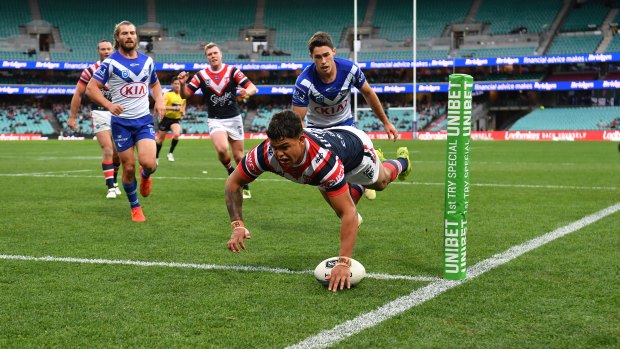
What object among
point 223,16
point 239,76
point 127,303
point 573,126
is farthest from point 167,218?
point 223,16

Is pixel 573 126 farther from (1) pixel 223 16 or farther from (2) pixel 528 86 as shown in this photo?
(1) pixel 223 16

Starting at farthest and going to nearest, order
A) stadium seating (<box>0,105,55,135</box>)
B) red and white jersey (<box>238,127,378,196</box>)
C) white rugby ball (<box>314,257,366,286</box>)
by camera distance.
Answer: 1. stadium seating (<box>0,105,55,135</box>)
2. white rugby ball (<box>314,257,366,286</box>)
3. red and white jersey (<box>238,127,378,196</box>)

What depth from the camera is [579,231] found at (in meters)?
7.60

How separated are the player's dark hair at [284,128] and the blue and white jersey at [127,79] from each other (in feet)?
16.3

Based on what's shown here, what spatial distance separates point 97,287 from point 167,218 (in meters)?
4.05

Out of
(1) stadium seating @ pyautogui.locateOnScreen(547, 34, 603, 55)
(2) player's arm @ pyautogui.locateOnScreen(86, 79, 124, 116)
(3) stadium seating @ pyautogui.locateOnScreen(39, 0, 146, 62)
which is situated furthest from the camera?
(3) stadium seating @ pyautogui.locateOnScreen(39, 0, 146, 62)

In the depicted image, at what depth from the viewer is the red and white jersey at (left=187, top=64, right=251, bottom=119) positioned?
11.9 meters

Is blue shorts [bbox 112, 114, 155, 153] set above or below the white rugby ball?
above

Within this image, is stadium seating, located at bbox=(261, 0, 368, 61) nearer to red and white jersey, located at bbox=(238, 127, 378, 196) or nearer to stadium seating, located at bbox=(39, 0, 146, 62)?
stadium seating, located at bbox=(39, 0, 146, 62)

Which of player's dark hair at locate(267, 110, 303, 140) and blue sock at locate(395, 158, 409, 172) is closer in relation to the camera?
player's dark hair at locate(267, 110, 303, 140)

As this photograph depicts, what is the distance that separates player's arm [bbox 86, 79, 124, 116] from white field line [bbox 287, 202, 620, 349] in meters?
4.72

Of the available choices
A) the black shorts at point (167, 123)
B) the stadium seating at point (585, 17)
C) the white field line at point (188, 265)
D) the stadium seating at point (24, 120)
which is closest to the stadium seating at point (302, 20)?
the stadium seating at point (585, 17)

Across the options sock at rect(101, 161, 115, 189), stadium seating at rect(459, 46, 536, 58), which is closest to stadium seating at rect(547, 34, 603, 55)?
stadium seating at rect(459, 46, 536, 58)

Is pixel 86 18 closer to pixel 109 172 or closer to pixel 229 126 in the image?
pixel 109 172
